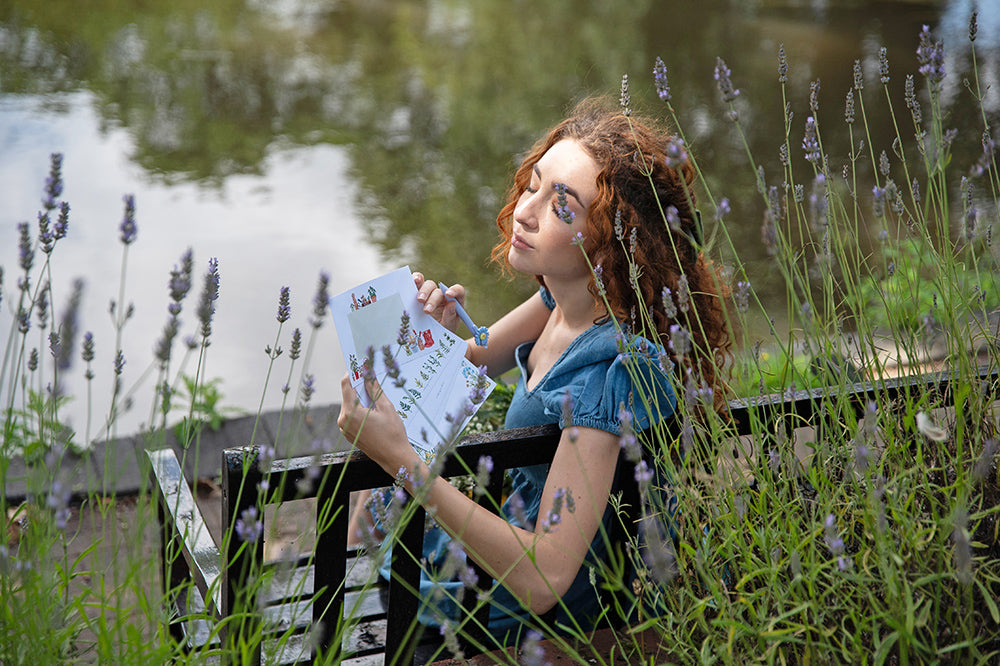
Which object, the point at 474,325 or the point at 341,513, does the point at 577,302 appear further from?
the point at 341,513

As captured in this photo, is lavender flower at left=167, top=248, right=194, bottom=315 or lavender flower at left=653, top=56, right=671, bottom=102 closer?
lavender flower at left=167, top=248, right=194, bottom=315

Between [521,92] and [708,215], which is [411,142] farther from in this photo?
[708,215]

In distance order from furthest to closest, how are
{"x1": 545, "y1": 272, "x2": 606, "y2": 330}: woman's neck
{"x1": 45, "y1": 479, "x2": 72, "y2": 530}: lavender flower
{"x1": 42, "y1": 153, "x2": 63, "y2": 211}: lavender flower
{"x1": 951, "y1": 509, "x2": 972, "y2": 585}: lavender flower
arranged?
{"x1": 545, "y1": 272, "x2": 606, "y2": 330}: woman's neck < {"x1": 42, "y1": 153, "x2": 63, "y2": 211}: lavender flower < {"x1": 45, "y1": 479, "x2": 72, "y2": 530}: lavender flower < {"x1": 951, "y1": 509, "x2": 972, "y2": 585}: lavender flower

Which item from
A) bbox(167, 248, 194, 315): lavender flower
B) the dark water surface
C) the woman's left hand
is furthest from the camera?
the dark water surface

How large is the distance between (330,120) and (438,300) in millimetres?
5636

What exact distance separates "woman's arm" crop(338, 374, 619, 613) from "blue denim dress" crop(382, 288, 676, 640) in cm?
4

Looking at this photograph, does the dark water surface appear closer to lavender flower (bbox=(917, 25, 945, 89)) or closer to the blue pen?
the blue pen

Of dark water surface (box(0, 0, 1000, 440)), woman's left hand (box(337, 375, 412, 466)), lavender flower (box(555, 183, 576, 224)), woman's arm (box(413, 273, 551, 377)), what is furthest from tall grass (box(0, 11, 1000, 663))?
dark water surface (box(0, 0, 1000, 440))

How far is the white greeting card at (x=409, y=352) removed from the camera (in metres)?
1.79

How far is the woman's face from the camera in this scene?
1.93 metres

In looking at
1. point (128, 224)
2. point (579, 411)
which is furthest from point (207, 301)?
point (579, 411)

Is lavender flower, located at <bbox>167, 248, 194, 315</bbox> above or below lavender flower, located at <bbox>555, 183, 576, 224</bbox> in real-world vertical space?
below

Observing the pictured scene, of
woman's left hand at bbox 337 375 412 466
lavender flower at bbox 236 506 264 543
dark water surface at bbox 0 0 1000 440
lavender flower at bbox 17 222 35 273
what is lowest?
dark water surface at bbox 0 0 1000 440

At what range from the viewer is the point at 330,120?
734 centimetres
